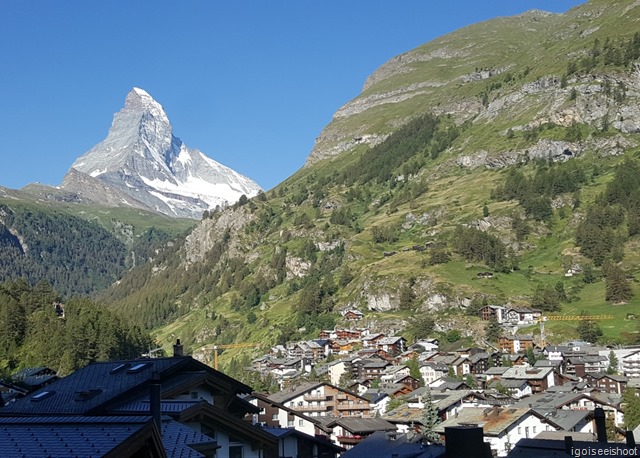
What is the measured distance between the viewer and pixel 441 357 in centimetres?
16125

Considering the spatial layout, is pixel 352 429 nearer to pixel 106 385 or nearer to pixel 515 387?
pixel 515 387

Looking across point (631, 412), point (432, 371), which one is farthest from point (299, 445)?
point (432, 371)

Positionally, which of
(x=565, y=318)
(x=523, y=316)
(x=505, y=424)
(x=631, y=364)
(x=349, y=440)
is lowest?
(x=349, y=440)

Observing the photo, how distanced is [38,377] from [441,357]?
96.1m

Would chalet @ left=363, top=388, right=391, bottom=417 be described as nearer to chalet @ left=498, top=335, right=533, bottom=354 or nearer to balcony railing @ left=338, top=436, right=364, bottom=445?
balcony railing @ left=338, top=436, right=364, bottom=445

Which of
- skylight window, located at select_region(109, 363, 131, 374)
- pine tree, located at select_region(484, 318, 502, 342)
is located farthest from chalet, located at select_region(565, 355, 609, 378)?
skylight window, located at select_region(109, 363, 131, 374)

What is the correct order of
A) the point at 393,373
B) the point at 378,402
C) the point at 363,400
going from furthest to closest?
the point at 393,373 < the point at 378,402 < the point at 363,400

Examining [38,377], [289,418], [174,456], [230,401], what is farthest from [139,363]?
[38,377]

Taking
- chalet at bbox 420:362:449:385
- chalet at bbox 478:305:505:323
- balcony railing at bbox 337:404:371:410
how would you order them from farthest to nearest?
1. chalet at bbox 478:305:505:323
2. chalet at bbox 420:362:449:385
3. balcony railing at bbox 337:404:371:410

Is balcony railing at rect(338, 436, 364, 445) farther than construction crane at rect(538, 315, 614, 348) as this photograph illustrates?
No

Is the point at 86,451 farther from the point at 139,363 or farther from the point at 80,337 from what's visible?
the point at 80,337

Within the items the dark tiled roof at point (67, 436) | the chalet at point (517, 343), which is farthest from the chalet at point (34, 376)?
the chalet at point (517, 343)

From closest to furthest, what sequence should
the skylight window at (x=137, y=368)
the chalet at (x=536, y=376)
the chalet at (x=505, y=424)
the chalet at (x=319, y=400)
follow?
the skylight window at (x=137, y=368) → the chalet at (x=505, y=424) → the chalet at (x=319, y=400) → the chalet at (x=536, y=376)

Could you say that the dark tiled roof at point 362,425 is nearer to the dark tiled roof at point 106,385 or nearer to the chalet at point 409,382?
the chalet at point 409,382
